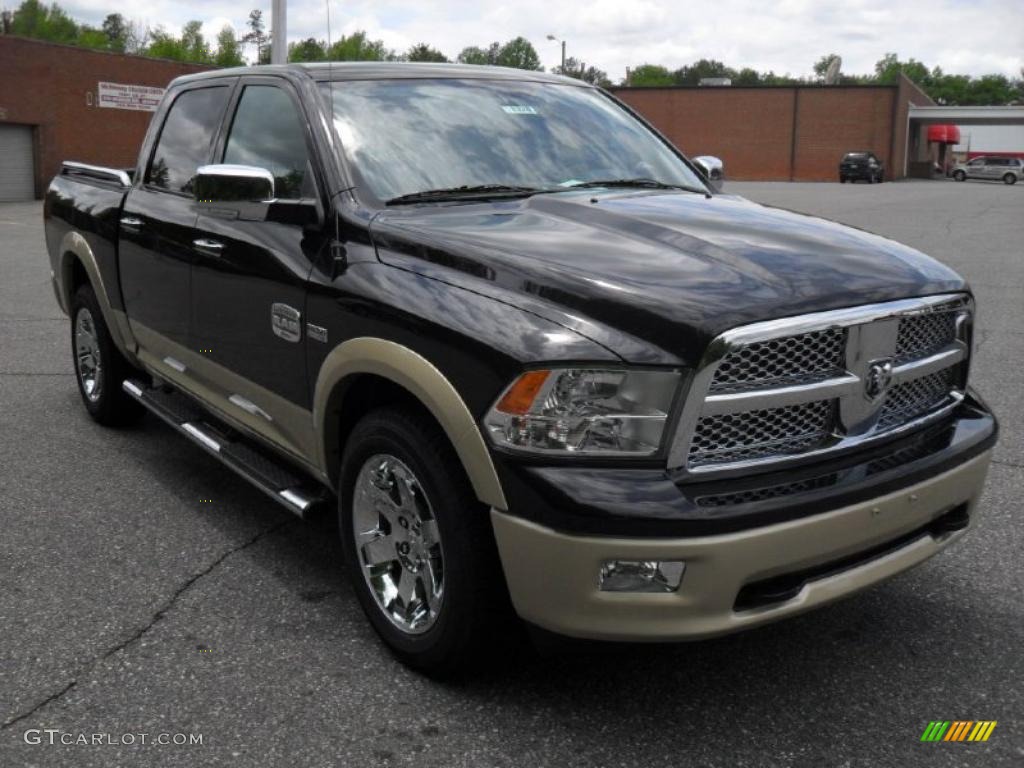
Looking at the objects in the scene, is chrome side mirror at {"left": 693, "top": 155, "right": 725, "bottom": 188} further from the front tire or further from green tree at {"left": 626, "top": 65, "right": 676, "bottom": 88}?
green tree at {"left": 626, "top": 65, "right": 676, "bottom": 88}

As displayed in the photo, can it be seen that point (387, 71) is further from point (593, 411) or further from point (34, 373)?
point (34, 373)

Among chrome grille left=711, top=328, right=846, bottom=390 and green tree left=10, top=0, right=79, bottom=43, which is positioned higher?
green tree left=10, top=0, right=79, bottom=43

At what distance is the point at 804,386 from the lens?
274cm

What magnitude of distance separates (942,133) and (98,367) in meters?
76.9

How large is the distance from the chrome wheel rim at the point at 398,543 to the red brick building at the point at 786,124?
2321 inches

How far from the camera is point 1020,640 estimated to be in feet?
11.4

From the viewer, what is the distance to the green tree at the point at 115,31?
109588mm

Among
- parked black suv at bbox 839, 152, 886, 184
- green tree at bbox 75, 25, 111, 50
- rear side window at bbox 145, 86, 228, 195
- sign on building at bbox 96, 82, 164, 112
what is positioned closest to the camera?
rear side window at bbox 145, 86, 228, 195

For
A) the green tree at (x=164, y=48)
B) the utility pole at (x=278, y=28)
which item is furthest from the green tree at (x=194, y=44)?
the utility pole at (x=278, y=28)

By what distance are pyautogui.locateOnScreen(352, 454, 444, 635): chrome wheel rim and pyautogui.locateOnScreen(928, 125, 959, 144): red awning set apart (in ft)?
255

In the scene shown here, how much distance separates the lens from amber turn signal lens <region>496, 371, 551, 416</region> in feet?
8.73

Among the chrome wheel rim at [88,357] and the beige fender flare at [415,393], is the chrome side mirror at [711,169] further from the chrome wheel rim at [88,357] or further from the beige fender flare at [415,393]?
the chrome wheel rim at [88,357]

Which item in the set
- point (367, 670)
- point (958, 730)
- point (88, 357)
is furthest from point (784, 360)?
point (88, 357)

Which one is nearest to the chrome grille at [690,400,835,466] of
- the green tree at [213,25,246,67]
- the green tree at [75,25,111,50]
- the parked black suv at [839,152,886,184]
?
the parked black suv at [839,152,886,184]
